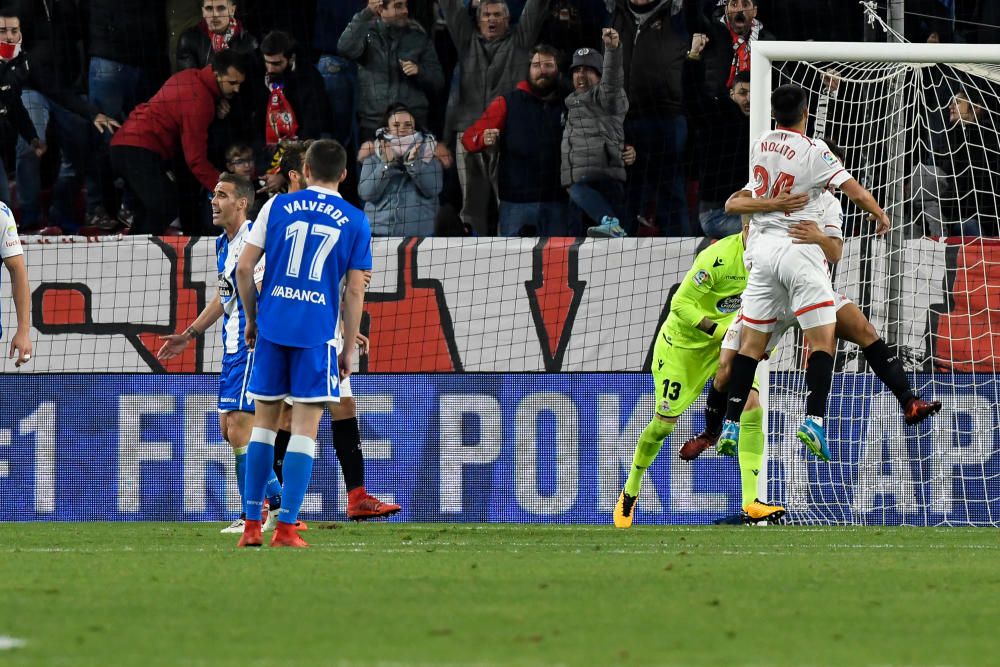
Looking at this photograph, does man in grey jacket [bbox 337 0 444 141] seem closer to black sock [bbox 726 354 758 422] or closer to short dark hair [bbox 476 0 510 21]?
short dark hair [bbox 476 0 510 21]

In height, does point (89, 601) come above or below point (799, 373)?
below

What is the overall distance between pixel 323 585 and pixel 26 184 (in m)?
8.83

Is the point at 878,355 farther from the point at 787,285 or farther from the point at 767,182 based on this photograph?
the point at 767,182

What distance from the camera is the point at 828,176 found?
817cm

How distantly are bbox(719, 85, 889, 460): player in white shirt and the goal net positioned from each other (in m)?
2.05

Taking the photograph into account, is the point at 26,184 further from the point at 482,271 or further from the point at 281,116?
the point at 482,271

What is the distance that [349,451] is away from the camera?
8711mm

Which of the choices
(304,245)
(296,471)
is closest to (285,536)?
(296,471)

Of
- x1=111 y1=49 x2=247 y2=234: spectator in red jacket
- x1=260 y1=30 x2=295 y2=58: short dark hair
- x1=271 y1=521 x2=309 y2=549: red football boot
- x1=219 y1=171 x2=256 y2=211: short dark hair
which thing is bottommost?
x1=271 y1=521 x2=309 y2=549: red football boot

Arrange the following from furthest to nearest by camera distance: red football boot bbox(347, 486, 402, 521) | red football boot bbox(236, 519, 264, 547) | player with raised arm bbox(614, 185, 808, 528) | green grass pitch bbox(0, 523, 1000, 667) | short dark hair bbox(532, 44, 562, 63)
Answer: short dark hair bbox(532, 44, 562, 63) < player with raised arm bbox(614, 185, 808, 528) < red football boot bbox(347, 486, 402, 521) < red football boot bbox(236, 519, 264, 547) < green grass pitch bbox(0, 523, 1000, 667)

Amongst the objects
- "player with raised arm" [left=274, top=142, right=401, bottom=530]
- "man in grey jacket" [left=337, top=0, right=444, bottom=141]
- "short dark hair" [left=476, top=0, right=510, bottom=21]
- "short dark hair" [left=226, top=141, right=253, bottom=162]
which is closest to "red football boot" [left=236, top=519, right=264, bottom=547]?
"player with raised arm" [left=274, top=142, right=401, bottom=530]

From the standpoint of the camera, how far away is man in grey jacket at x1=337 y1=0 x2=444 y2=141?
13117 millimetres

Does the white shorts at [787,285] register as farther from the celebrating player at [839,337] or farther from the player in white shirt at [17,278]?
the player in white shirt at [17,278]

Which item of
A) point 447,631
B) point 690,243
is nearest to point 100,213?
point 690,243
